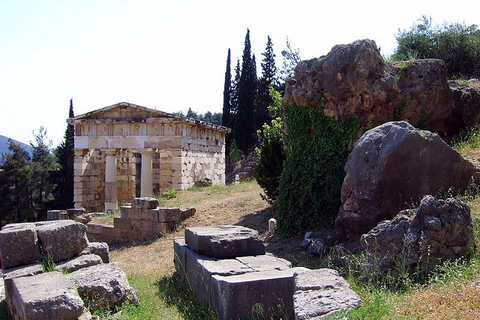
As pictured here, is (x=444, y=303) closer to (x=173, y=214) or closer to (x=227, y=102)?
(x=173, y=214)

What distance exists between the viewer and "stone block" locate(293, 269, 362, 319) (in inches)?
170

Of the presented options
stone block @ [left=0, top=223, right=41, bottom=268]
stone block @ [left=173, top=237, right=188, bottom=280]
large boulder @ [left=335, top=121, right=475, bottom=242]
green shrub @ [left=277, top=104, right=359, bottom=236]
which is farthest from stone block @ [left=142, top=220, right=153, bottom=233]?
large boulder @ [left=335, top=121, right=475, bottom=242]

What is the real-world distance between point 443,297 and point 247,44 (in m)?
36.2

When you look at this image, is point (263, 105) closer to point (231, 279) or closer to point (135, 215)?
point (135, 215)

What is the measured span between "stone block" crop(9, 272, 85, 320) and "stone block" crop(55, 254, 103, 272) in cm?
121

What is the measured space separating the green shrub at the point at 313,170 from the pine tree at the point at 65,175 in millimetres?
25768

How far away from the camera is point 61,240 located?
302 inches

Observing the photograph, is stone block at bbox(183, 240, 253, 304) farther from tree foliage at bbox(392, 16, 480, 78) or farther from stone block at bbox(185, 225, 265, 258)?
tree foliage at bbox(392, 16, 480, 78)

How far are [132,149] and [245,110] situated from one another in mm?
15488

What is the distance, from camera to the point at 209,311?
19.6 feet

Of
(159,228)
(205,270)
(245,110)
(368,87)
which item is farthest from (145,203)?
(245,110)

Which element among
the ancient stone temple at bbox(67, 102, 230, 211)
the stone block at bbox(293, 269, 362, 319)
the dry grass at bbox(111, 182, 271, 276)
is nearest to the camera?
the stone block at bbox(293, 269, 362, 319)

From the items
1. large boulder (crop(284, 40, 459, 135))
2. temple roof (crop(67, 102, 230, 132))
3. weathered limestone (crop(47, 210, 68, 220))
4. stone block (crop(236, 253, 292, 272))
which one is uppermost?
temple roof (crop(67, 102, 230, 132))

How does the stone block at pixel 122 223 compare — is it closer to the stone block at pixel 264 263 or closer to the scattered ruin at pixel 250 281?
the scattered ruin at pixel 250 281
